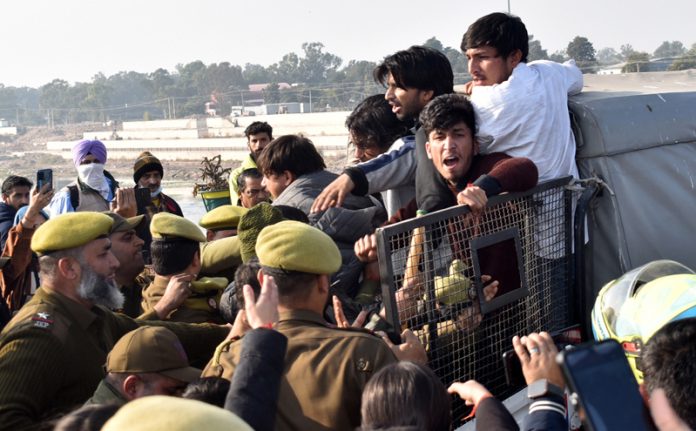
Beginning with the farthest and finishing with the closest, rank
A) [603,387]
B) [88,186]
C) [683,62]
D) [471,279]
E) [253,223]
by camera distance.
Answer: [683,62] < [88,186] < [253,223] < [471,279] < [603,387]

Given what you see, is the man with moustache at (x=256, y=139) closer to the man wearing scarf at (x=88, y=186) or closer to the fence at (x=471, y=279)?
the man wearing scarf at (x=88, y=186)

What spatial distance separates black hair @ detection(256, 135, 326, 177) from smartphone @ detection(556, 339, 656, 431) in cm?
328

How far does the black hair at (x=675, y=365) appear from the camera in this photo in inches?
88.1

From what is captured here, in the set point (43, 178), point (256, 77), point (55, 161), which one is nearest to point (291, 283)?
point (43, 178)

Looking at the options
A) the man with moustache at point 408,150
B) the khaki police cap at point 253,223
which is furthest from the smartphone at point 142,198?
the khaki police cap at point 253,223

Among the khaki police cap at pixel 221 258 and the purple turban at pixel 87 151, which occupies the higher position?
the purple turban at pixel 87 151

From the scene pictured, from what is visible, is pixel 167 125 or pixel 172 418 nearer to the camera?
pixel 172 418

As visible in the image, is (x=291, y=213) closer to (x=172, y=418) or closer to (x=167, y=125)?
(x=172, y=418)

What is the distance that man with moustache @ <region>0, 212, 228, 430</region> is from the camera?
11.7 feet

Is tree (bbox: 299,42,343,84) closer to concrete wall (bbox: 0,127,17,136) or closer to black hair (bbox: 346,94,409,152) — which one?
concrete wall (bbox: 0,127,17,136)

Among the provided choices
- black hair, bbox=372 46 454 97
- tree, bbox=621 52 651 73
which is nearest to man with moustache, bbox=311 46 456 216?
black hair, bbox=372 46 454 97

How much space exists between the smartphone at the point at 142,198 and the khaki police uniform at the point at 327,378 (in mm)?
4723

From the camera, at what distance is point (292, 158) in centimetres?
512

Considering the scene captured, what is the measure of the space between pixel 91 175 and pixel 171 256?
3.28 m
